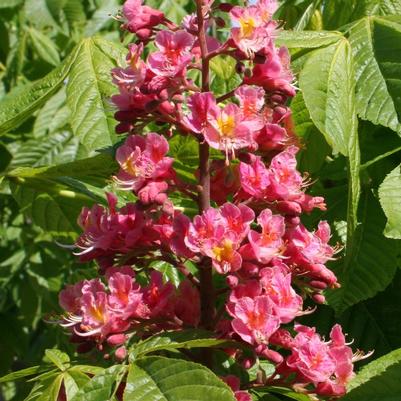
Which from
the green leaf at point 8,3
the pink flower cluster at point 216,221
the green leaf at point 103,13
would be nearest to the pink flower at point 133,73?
the pink flower cluster at point 216,221

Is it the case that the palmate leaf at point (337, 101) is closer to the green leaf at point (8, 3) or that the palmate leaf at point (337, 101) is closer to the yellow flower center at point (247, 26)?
the yellow flower center at point (247, 26)

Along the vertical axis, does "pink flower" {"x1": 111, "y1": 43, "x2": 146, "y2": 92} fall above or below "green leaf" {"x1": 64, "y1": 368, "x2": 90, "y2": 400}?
above

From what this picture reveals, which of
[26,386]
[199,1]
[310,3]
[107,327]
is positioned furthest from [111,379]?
[26,386]

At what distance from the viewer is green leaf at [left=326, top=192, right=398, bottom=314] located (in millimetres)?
1490

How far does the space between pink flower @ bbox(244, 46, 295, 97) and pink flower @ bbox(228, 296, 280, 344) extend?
0.28 m

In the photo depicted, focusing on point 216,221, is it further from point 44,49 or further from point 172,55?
point 44,49

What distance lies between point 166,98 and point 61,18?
2.10 m

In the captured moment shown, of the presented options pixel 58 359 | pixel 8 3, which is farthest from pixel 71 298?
pixel 8 3

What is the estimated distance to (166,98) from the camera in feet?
3.94

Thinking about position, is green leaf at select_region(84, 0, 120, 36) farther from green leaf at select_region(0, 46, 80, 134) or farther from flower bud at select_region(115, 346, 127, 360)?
flower bud at select_region(115, 346, 127, 360)

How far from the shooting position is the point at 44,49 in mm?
3174

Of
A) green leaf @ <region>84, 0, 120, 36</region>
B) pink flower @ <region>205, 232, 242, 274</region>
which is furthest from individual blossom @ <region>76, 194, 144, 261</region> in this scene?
green leaf @ <region>84, 0, 120, 36</region>

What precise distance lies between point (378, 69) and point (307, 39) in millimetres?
125

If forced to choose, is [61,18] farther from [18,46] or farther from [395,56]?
[395,56]
